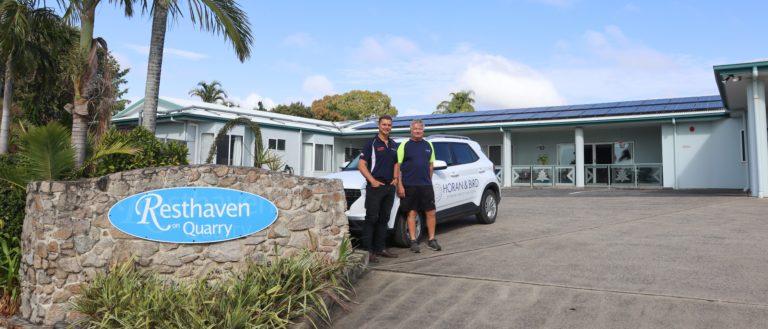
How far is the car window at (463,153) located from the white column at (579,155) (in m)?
13.6

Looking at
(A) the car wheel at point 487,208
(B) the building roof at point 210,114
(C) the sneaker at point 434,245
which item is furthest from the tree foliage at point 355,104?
(C) the sneaker at point 434,245

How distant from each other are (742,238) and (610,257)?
254 centimetres

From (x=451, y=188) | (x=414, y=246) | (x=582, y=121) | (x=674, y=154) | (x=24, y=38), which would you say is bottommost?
(x=414, y=246)

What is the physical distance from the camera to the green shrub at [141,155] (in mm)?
6539

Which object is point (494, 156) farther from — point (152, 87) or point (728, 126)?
point (152, 87)

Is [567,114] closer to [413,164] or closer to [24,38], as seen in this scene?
[413,164]

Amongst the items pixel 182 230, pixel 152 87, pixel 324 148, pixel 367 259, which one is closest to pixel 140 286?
pixel 182 230

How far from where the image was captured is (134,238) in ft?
16.4

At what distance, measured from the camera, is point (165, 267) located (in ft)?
16.5

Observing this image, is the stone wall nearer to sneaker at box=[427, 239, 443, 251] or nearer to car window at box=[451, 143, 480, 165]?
sneaker at box=[427, 239, 443, 251]

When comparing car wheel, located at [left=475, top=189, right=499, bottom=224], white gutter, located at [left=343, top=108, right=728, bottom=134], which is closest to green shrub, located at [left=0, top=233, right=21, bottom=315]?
car wheel, located at [left=475, top=189, right=499, bottom=224]

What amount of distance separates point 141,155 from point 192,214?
6.82 ft

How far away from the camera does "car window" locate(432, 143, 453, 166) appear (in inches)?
310

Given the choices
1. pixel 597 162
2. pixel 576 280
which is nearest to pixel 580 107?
pixel 597 162
